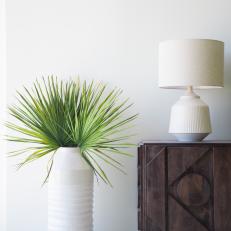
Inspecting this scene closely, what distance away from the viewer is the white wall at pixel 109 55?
2.73 m

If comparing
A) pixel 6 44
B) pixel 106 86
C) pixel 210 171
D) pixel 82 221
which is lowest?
pixel 82 221

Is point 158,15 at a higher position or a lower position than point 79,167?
higher

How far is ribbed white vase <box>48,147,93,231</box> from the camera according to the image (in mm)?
2336

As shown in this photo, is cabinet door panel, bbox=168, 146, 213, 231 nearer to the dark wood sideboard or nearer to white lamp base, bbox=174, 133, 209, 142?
the dark wood sideboard

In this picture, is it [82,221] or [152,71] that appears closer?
[82,221]

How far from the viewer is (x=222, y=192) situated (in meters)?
2.25

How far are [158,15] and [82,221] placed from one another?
1.30 metres

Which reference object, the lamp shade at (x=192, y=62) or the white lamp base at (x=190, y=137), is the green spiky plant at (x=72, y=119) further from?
the lamp shade at (x=192, y=62)

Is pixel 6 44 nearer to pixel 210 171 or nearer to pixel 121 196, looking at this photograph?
pixel 121 196

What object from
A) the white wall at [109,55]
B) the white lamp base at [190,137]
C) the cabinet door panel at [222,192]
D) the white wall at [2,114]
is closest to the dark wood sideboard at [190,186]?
the cabinet door panel at [222,192]

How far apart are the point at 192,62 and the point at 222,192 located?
67 cm

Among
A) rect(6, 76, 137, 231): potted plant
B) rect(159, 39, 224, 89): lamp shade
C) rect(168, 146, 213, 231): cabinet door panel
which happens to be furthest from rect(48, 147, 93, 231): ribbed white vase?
rect(159, 39, 224, 89): lamp shade

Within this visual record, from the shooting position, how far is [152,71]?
274cm

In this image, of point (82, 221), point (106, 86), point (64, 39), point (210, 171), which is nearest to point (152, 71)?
point (106, 86)
